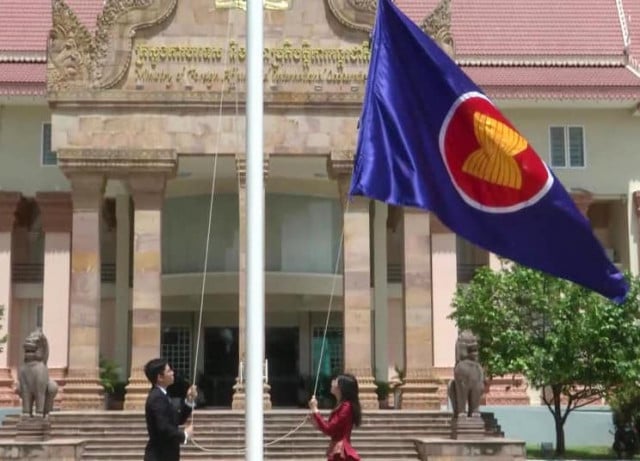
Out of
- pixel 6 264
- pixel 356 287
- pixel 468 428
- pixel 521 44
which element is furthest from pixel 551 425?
pixel 6 264

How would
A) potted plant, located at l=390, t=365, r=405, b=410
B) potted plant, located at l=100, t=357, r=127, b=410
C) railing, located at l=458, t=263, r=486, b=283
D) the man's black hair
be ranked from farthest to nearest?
railing, located at l=458, t=263, r=486, b=283, potted plant, located at l=100, t=357, r=127, b=410, potted plant, located at l=390, t=365, r=405, b=410, the man's black hair

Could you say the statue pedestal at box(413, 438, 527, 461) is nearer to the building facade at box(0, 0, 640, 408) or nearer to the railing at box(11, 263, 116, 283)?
the building facade at box(0, 0, 640, 408)

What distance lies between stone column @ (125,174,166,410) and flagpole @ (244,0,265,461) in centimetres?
1828

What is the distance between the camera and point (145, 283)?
2795 cm

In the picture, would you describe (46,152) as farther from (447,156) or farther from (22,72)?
(447,156)

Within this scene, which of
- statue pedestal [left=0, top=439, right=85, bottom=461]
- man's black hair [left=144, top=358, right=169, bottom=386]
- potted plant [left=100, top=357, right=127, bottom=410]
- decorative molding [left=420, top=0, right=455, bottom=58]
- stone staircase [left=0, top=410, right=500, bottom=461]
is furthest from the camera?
potted plant [left=100, top=357, right=127, bottom=410]

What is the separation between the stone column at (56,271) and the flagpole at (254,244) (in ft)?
79.6

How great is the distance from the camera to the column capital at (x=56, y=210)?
34031 millimetres

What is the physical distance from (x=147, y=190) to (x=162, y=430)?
1859cm

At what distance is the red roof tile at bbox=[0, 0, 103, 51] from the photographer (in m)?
36.6

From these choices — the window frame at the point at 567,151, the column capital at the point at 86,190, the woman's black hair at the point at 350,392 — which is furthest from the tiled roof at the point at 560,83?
the woman's black hair at the point at 350,392

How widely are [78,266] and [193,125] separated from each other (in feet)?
14.2

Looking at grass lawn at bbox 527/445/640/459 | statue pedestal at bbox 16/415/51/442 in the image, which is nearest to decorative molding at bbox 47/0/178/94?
statue pedestal at bbox 16/415/51/442

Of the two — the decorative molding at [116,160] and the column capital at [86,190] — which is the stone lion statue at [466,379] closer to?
the decorative molding at [116,160]
